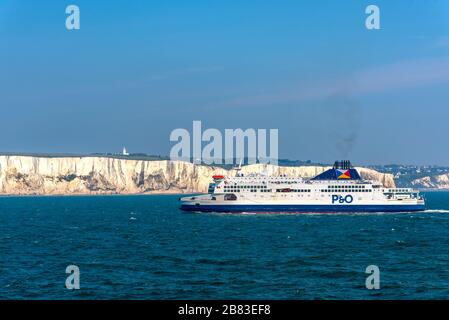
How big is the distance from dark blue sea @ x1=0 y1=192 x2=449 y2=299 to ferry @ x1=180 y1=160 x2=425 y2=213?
69.8 ft

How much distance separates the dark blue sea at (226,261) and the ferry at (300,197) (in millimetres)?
21273

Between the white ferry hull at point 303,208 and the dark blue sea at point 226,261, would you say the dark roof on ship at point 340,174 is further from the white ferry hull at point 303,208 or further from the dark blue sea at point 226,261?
the dark blue sea at point 226,261

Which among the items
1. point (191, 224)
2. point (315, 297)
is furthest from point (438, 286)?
point (191, 224)

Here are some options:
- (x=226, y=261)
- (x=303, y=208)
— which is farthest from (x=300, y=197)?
(x=226, y=261)

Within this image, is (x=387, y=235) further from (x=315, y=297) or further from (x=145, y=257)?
(x=315, y=297)

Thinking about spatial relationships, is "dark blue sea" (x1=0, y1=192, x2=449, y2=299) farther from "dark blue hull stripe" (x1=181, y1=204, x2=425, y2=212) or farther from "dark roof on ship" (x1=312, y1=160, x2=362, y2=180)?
"dark roof on ship" (x1=312, y1=160, x2=362, y2=180)

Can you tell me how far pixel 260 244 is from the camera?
50062 millimetres

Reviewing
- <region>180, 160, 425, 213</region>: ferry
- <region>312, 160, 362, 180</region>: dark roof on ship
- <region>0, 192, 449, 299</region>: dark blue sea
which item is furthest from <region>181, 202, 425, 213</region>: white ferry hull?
<region>0, 192, 449, 299</region>: dark blue sea

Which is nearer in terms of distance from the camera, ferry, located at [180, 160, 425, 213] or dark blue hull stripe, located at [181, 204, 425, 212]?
dark blue hull stripe, located at [181, 204, 425, 212]

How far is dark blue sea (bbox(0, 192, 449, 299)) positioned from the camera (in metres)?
30.2

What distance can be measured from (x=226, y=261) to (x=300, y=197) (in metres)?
52.9

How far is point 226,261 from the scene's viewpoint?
40.2 metres

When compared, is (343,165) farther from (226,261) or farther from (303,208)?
(226,261)
